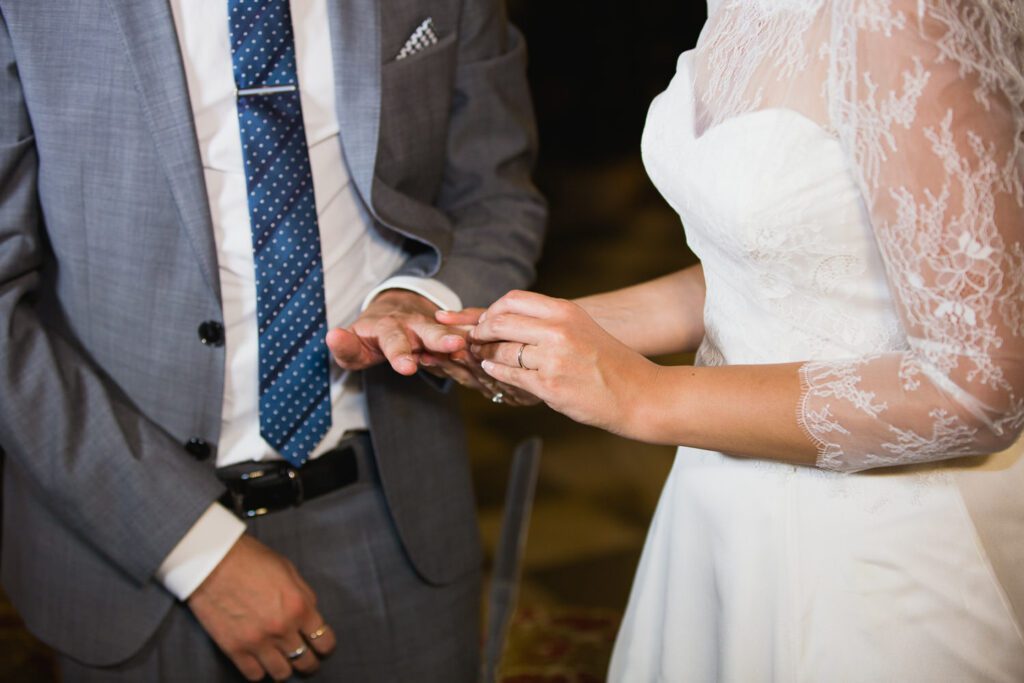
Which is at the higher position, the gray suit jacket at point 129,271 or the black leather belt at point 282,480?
the gray suit jacket at point 129,271

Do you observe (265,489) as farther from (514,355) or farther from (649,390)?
(649,390)

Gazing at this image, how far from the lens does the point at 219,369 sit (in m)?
1.51

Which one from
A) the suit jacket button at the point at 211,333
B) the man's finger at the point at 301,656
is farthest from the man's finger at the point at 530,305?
the man's finger at the point at 301,656

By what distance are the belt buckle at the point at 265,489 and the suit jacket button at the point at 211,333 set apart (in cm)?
24

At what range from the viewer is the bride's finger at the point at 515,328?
1206 mm

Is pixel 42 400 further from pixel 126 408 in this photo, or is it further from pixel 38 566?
pixel 38 566

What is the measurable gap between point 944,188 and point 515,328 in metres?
0.50

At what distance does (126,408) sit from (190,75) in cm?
51

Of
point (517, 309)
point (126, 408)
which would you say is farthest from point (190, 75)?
point (517, 309)

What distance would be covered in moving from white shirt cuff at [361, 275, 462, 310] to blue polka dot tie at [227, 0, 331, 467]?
0.30ft

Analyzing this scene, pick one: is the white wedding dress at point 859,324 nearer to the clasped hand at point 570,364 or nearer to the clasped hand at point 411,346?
A: the clasped hand at point 570,364

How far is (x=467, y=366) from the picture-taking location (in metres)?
1.49

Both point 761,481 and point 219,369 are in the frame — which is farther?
point 219,369

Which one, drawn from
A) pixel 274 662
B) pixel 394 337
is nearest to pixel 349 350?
pixel 394 337
